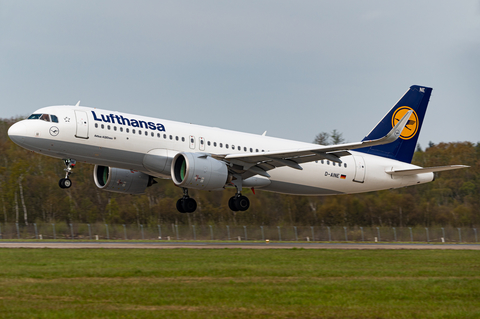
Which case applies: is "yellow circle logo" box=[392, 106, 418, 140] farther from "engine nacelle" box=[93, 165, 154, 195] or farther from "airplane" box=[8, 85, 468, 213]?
"engine nacelle" box=[93, 165, 154, 195]

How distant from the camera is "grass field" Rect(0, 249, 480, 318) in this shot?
11367mm

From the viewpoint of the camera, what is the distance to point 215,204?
129ft

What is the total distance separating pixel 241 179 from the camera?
31.1 metres

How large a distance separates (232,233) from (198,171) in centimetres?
1613

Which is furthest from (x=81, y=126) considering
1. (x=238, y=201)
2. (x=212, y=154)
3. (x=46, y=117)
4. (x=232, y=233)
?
(x=232, y=233)

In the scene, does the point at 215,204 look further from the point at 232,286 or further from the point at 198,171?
the point at 232,286

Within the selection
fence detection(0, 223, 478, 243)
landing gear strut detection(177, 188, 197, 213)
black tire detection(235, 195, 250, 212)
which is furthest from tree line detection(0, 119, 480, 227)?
black tire detection(235, 195, 250, 212)

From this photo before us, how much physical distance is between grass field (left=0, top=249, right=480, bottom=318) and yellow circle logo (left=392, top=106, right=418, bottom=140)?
1460 cm

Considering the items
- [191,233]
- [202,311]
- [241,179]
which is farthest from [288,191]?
[202,311]

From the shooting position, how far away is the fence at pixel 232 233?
139 ft

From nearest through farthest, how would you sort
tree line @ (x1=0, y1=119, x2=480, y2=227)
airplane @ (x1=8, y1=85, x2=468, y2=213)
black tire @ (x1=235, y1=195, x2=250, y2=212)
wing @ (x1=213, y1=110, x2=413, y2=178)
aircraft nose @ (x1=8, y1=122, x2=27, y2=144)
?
aircraft nose @ (x1=8, y1=122, x2=27, y2=144)
airplane @ (x1=8, y1=85, x2=468, y2=213)
wing @ (x1=213, y1=110, x2=413, y2=178)
black tire @ (x1=235, y1=195, x2=250, y2=212)
tree line @ (x1=0, y1=119, x2=480, y2=227)

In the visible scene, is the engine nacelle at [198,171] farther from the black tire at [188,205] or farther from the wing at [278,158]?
the black tire at [188,205]

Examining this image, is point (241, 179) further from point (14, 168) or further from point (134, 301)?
point (14, 168)

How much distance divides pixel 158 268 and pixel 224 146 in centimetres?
1339
